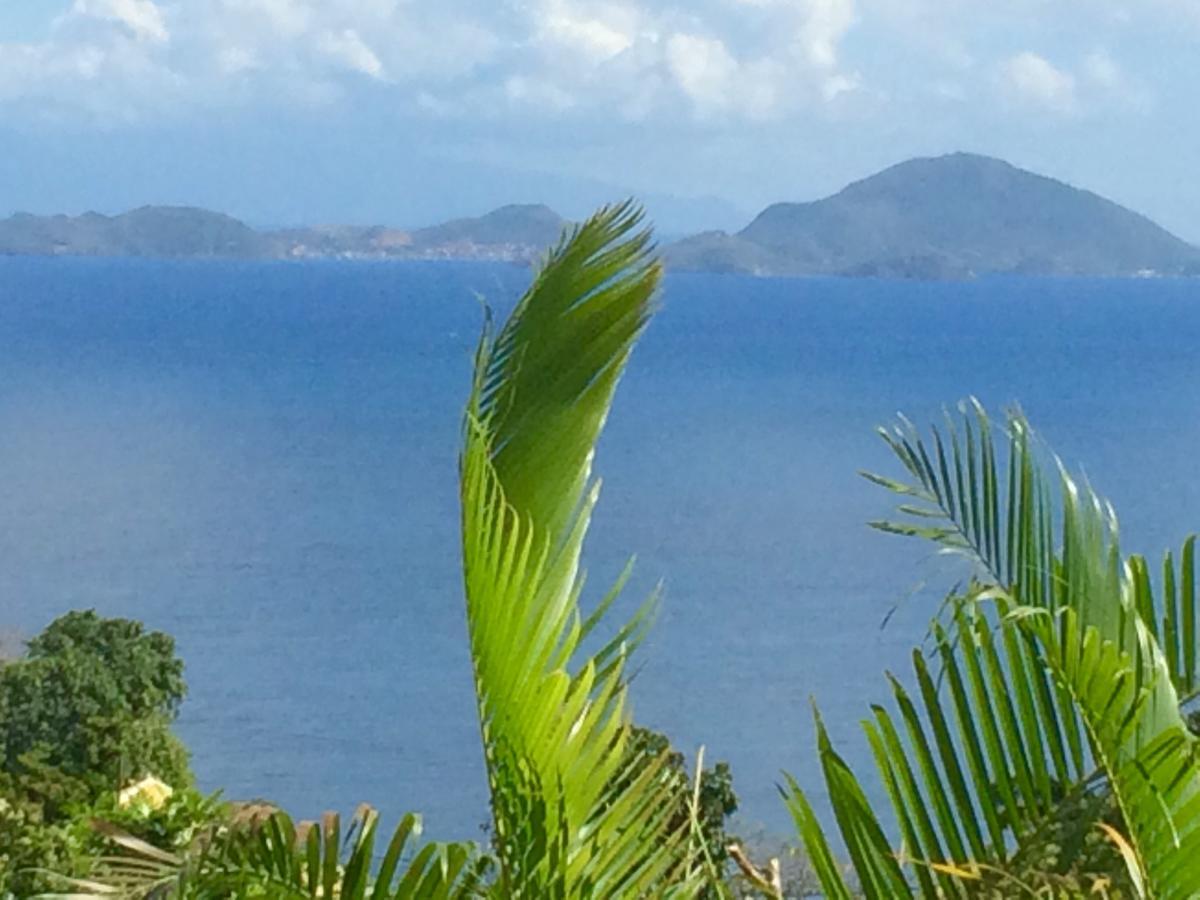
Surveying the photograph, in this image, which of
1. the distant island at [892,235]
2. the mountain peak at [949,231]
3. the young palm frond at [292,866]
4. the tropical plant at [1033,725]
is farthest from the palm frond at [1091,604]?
the mountain peak at [949,231]

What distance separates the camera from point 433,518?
150ft

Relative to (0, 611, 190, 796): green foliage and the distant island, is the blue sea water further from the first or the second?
the distant island

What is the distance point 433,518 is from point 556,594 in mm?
44175

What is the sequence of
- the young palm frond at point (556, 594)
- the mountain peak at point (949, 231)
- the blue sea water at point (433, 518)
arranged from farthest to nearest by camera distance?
the mountain peak at point (949, 231) → the blue sea water at point (433, 518) → the young palm frond at point (556, 594)

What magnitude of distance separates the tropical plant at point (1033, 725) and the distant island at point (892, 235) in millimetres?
118464

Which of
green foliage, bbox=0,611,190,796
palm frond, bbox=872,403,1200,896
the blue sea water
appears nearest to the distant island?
the blue sea water

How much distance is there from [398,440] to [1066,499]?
5817 centimetres

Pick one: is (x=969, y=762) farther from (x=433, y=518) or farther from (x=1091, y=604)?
(x=433, y=518)

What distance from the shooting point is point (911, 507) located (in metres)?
2.46

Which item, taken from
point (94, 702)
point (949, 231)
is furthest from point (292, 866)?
point (949, 231)

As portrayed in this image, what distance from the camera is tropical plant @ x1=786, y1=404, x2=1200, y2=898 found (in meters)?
1.68

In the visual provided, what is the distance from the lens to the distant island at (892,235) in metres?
140

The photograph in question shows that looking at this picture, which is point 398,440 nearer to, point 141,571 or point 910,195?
point 141,571

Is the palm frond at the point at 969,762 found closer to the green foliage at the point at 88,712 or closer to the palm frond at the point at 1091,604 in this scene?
the palm frond at the point at 1091,604
